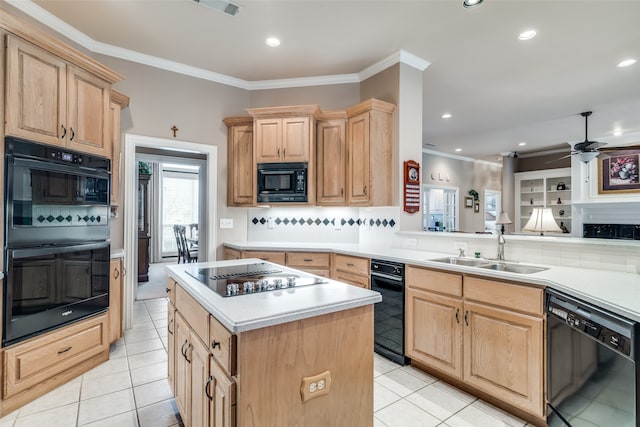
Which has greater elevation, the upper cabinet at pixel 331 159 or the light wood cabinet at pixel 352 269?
the upper cabinet at pixel 331 159

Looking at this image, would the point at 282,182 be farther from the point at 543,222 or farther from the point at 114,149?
the point at 543,222

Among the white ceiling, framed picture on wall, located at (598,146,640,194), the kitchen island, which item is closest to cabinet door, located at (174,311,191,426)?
the kitchen island

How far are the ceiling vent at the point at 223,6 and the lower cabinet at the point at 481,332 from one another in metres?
2.59

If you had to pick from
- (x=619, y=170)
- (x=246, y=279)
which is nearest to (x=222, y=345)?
(x=246, y=279)

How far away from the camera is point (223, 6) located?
2.58 m

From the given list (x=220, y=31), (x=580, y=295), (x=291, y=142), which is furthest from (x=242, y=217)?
(x=580, y=295)

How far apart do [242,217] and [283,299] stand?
9.74 feet

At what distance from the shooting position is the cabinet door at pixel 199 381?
133 cm

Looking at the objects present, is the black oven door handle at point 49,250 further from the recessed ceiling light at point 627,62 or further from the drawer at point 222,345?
the recessed ceiling light at point 627,62

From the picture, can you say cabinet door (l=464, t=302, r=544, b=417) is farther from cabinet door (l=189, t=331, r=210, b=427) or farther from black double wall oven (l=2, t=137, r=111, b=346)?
black double wall oven (l=2, t=137, r=111, b=346)

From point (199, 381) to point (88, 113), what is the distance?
90.2 inches

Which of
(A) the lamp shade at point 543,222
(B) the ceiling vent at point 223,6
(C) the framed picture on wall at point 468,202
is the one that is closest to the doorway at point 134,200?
(B) the ceiling vent at point 223,6

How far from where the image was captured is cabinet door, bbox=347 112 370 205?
134 inches

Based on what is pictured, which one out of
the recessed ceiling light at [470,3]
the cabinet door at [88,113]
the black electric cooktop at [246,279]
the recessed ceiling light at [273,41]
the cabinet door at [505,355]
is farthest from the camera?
the recessed ceiling light at [273,41]
